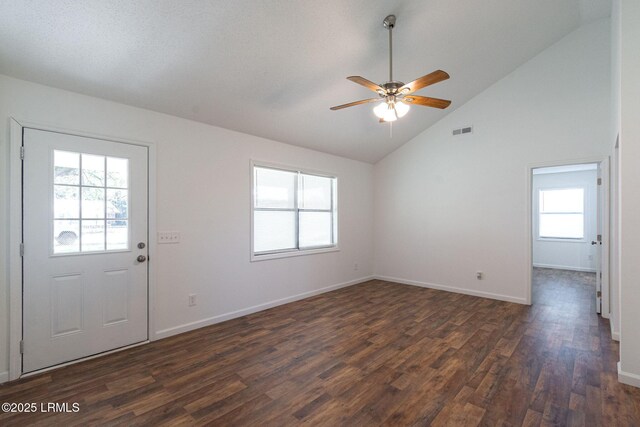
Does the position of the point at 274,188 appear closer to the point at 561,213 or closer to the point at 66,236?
the point at 66,236

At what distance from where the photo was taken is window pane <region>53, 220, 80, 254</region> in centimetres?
268

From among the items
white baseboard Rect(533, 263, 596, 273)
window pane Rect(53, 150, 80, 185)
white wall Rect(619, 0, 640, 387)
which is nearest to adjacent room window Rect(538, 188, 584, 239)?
white baseboard Rect(533, 263, 596, 273)

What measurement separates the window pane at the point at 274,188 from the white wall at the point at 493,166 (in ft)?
7.60

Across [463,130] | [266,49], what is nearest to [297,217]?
[266,49]

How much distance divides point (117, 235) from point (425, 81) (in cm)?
328

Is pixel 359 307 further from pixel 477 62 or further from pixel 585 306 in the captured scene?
pixel 477 62

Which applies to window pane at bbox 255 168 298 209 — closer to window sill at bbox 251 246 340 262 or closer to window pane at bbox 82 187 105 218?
window sill at bbox 251 246 340 262

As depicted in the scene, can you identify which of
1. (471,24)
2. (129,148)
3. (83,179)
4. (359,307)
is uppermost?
(471,24)

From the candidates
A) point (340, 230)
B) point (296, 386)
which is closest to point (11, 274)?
point (296, 386)

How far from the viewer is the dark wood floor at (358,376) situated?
6.61 feet

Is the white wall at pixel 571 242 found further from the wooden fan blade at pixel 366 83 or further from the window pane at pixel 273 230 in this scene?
the wooden fan blade at pixel 366 83

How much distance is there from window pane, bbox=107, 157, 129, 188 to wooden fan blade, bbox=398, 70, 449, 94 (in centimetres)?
283

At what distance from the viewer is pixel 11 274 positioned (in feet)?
8.04

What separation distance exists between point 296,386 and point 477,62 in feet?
14.8
